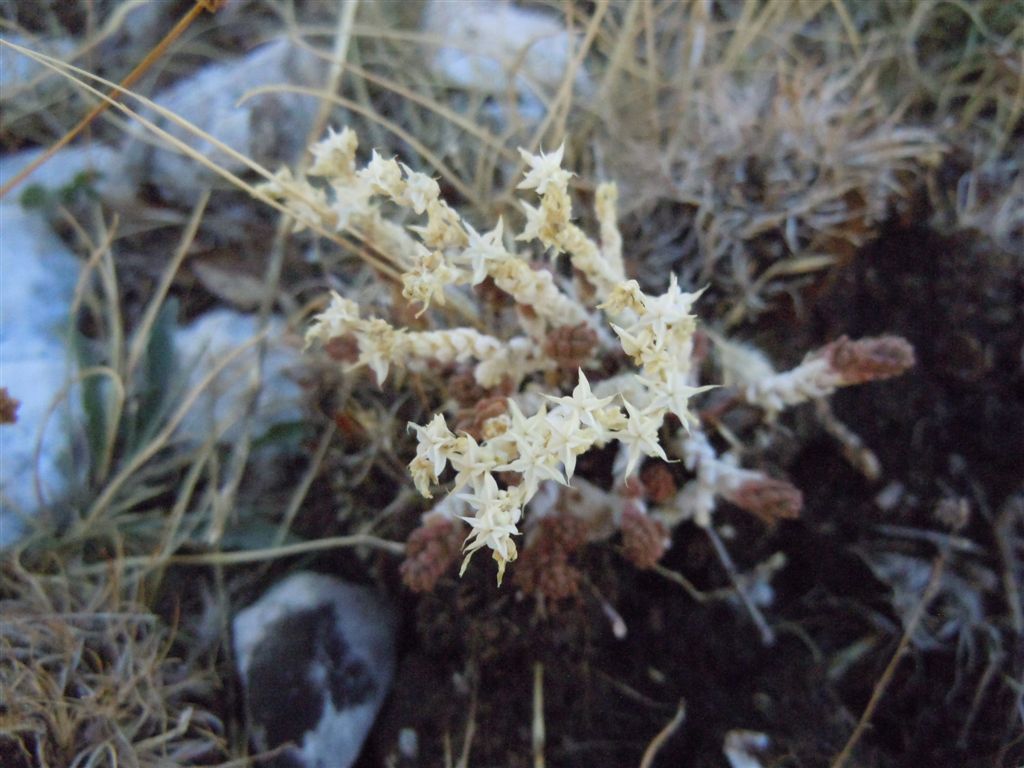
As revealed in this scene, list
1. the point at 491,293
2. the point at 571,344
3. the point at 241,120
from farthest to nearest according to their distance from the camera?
the point at 241,120
the point at 491,293
the point at 571,344

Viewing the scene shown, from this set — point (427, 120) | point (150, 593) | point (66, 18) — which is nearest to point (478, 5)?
point (427, 120)

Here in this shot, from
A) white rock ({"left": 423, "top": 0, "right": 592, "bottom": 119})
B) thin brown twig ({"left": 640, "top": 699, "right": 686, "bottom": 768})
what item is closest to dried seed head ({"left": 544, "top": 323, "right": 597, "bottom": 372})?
thin brown twig ({"left": 640, "top": 699, "right": 686, "bottom": 768})

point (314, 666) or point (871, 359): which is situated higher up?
point (871, 359)

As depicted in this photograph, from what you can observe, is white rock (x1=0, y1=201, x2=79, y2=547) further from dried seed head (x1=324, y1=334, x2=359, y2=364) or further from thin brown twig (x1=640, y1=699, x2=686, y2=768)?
thin brown twig (x1=640, y1=699, x2=686, y2=768)

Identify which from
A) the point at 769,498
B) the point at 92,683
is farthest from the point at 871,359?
the point at 92,683

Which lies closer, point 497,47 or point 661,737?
point 661,737

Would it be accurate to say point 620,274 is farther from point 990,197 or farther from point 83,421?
point 83,421

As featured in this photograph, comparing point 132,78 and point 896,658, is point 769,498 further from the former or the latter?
point 132,78
